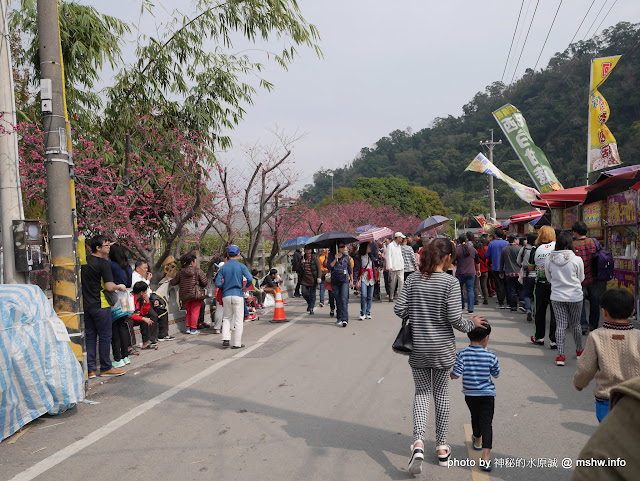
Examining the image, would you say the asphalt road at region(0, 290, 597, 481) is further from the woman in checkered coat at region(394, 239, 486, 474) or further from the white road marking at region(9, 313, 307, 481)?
the woman in checkered coat at region(394, 239, 486, 474)

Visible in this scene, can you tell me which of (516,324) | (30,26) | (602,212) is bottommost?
(516,324)

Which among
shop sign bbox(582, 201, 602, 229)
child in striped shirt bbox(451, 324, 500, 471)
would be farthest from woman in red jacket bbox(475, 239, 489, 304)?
child in striped shirt bbox(451, 324, 500, 471)

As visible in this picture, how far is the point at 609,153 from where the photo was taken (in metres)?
14.4

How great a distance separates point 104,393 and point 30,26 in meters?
8.58

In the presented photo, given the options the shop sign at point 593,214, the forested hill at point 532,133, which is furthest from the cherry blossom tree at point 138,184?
the forested hill at point 532,133

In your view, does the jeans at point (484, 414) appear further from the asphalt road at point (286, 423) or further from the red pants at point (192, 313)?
the red pants at point (192, 313)

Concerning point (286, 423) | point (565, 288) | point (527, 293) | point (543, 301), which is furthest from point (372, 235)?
point (286, 423)

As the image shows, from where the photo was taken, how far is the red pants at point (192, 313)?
11.0 m

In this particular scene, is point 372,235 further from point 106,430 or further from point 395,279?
point 106,430

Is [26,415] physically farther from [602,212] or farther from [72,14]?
[602,212]

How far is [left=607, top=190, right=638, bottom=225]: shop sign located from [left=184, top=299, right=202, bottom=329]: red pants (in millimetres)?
8516

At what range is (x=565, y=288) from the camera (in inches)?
281

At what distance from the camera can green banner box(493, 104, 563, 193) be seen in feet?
60.8

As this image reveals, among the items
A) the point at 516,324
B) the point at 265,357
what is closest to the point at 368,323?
the point at 516,324
